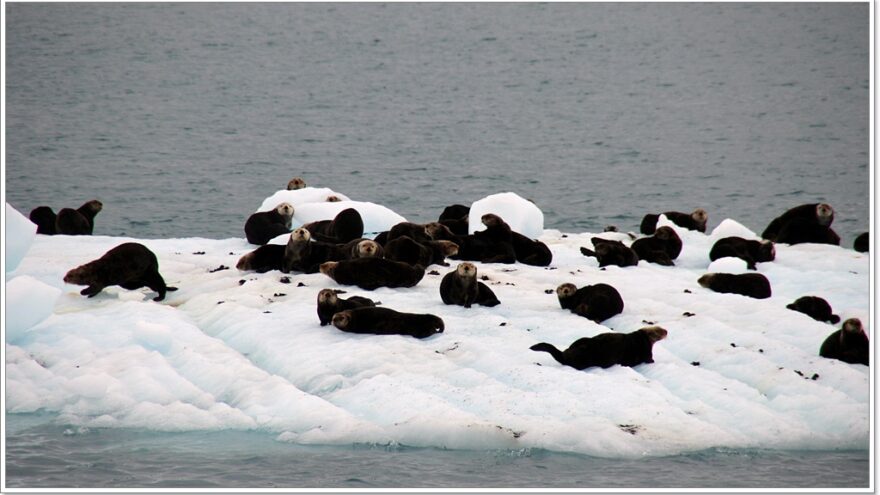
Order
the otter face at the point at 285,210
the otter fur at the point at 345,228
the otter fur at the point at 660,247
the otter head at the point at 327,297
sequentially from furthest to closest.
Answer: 1. the otter face at the point at 285,210
2. the otter fur at the point at 345,228
3. the otter fur at the point at 660,247
4. the otter head at the point at 327,297

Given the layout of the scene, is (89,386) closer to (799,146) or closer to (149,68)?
(799,146)

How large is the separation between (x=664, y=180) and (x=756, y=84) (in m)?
26.3

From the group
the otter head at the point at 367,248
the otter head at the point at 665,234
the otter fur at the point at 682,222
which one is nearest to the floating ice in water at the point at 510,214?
the otter head at the point at 665,234

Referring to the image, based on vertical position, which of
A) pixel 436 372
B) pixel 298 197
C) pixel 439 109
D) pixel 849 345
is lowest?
pixel 436 372

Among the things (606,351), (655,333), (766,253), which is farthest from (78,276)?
(766,253)

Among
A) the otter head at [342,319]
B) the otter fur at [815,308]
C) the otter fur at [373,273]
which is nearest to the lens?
the otter head at [342,319]

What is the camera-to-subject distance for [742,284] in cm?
1365

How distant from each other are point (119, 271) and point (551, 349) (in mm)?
4838

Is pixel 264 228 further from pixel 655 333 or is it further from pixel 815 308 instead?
pixel 815 308

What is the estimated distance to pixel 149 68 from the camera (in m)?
64.5

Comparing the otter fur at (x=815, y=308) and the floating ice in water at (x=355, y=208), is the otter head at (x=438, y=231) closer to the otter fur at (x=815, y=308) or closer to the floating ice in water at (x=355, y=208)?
the floating ice in water at (x=355, y=208)

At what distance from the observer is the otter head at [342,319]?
451 inches

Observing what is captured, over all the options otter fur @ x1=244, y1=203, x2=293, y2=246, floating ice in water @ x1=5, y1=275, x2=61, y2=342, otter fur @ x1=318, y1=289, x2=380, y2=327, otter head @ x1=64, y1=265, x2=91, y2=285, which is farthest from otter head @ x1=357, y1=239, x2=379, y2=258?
floating ice in water @ x1=5, y1=275, x2=61, y2=342

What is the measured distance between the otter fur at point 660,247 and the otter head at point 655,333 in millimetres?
3967
